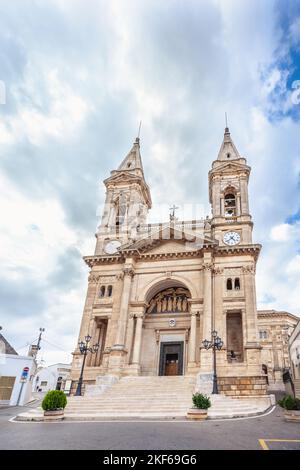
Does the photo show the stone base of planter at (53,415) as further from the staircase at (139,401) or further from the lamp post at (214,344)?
the lamp post at (214,344)

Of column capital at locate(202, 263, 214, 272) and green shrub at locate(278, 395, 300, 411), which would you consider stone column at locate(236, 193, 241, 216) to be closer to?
column capital at locate(202, 263, 214, 272)

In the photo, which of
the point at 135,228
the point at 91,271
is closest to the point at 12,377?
the point at 91,271

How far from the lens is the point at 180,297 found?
2716 cm

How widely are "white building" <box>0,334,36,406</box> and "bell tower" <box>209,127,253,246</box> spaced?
18.9 m

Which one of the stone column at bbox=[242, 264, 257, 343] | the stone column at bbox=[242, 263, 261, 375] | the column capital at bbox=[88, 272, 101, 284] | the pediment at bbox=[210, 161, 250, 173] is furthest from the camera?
the pediment at bbox=[210, 161, 250, 173]

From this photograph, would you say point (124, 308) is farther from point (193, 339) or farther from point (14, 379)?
point (14, 379)

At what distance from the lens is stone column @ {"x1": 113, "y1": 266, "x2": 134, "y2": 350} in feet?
78.2

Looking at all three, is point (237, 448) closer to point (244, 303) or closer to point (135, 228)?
point (244, 303)

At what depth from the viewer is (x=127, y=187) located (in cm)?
3353

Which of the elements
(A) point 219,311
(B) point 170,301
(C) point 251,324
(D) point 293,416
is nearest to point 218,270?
(A) point 219,311

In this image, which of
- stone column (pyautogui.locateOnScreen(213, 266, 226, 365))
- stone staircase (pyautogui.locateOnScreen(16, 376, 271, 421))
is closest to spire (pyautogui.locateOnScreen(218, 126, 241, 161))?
stone column (pyautogui.locateOnScreen(213, 266, 226, 365))

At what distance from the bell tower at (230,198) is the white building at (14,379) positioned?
62.2ft

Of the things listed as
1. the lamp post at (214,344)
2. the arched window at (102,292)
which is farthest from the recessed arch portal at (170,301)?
the lamp post at (214,344)
